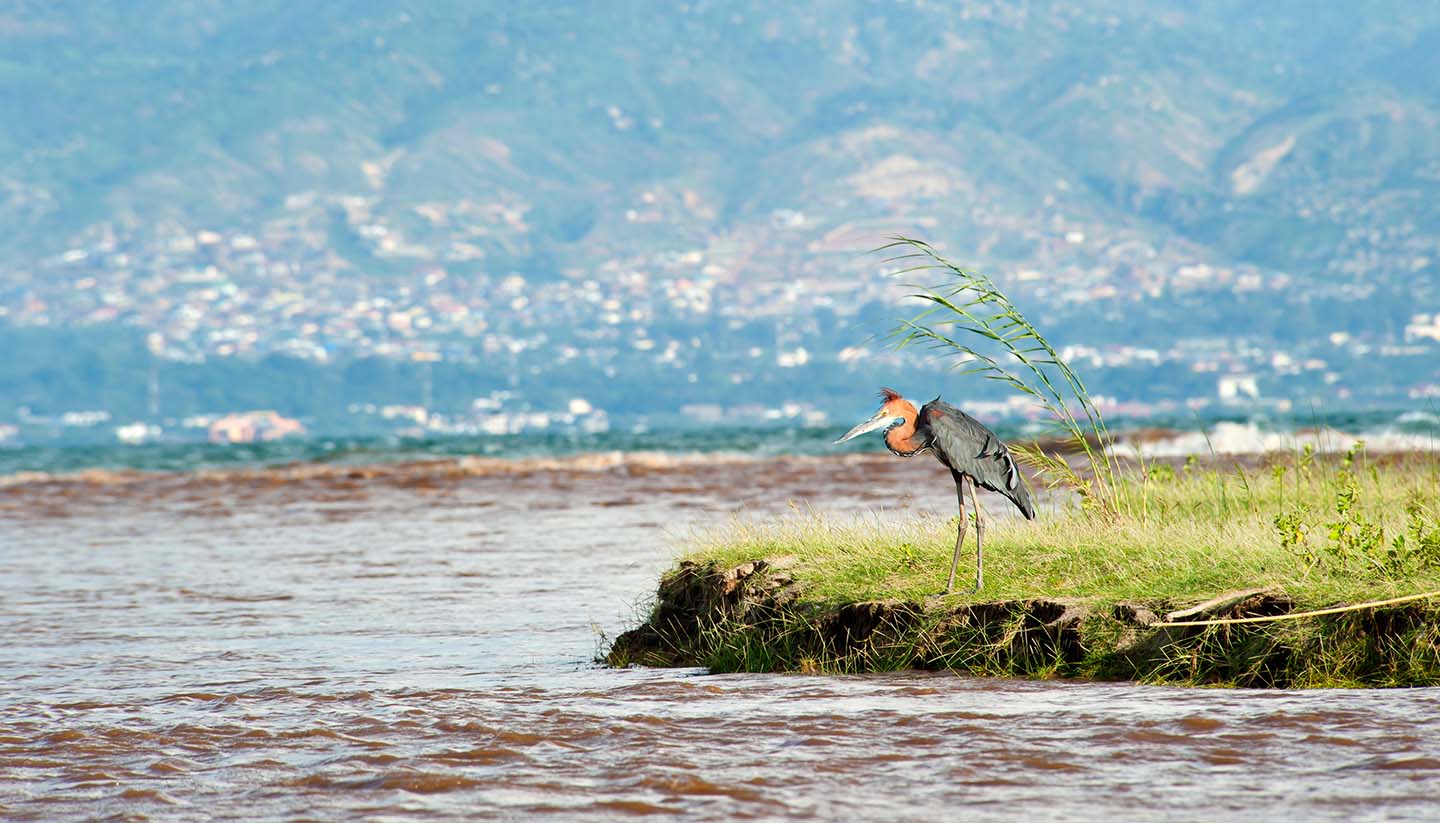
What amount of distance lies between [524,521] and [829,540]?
12.5m

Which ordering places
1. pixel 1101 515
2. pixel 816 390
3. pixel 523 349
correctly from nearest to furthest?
1. pixel 1101 515
2. pixel 816 390
3. pixel 523 349

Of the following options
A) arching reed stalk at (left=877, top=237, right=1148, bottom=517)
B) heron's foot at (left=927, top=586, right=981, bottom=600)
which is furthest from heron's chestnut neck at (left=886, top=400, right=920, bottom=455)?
→ arching reed stalk at (left=877, top=237, right=1148, bottom=517)

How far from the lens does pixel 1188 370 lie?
153125 mm

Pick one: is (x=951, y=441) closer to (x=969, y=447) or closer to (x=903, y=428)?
(x=969, y=447)

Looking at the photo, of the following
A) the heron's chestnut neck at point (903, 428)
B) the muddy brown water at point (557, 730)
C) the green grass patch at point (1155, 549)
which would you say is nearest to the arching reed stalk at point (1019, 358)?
the green grass patch at point (1155, 549)

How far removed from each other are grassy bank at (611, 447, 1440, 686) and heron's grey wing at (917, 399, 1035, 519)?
55 cm

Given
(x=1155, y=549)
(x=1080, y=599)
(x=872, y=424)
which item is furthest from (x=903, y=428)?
(x=1155, y=549)

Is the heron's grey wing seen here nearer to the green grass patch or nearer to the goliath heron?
the goliath heron

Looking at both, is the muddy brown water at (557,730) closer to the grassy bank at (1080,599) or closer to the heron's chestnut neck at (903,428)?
the grassy bank at (1080,599)

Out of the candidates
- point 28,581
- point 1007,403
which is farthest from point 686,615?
point 1007,403

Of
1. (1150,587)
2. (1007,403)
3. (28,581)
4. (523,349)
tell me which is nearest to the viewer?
(1150,587)

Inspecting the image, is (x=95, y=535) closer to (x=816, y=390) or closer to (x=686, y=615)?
(x=686, y=615)

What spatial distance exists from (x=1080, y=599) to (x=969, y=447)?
968mm

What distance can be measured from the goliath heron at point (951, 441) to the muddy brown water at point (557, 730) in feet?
3.59
